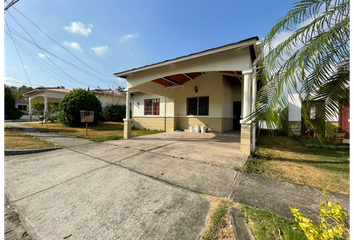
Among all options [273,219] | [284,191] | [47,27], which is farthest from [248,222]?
[47,27]

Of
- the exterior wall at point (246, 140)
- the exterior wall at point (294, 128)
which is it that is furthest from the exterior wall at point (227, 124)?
the exterior wall at point (246, 140)

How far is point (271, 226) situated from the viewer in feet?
5.59

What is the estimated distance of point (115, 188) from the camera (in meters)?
2.63

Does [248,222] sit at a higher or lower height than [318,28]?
lower

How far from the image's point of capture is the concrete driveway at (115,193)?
1747 millimetres

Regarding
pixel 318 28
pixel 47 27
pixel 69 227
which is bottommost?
pixel 69 227

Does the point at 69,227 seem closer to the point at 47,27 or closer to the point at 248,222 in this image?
the point at 248,222

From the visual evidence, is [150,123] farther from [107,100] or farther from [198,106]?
[107,100]

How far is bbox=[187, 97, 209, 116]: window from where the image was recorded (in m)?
9.87

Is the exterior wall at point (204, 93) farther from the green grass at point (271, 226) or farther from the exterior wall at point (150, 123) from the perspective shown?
the green grass at point (271, 226)

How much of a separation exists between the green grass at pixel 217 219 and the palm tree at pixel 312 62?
1.45 metres

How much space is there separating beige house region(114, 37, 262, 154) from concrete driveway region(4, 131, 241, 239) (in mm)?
2702

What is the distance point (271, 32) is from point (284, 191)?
9.45 feet

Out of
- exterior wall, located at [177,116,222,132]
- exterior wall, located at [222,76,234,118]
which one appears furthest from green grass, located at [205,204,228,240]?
exterior wall, located at [222,76,234,118]
